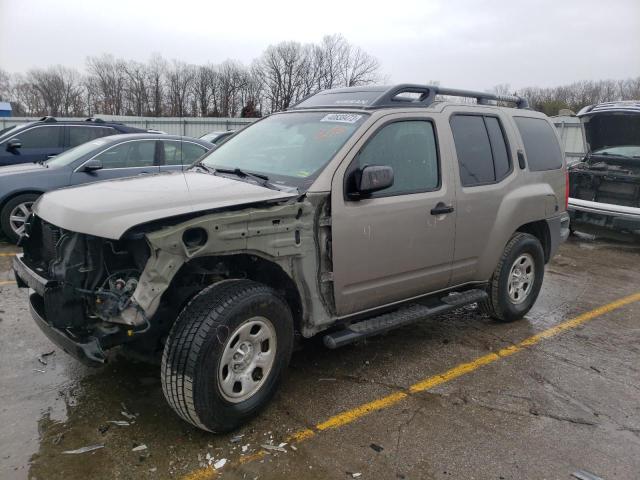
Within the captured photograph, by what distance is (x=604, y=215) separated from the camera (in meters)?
8.63

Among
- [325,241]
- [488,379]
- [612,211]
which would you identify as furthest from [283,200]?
[612,211]

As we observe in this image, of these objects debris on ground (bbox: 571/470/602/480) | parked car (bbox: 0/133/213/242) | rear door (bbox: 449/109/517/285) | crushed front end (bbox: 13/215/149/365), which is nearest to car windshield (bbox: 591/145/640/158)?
rear door (bbox: 449/109/517/285)

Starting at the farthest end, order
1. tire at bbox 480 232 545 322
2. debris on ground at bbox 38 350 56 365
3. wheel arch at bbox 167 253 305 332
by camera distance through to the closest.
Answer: tire at bbox 480 232 545 322 → debris on ground at bbox 38 350 56 365 → wheel arch at bbox 167 253 305 332

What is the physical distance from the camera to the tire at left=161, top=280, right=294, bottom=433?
108 inches

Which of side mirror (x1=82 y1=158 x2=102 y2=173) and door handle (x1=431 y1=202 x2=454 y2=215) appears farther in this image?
side mirror (x1=82 y1=158 x2=102 y2=173)

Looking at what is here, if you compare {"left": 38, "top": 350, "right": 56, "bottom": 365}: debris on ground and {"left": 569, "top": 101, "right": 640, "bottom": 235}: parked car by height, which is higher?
{"left": 569, "top": 101, "right": 640, "bottom": 235}: parked car

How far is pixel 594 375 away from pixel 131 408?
135 inches

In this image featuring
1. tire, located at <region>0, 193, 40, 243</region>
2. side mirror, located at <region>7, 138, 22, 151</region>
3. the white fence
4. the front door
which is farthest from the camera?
the white fence

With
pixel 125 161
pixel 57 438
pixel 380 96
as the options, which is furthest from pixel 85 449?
pixel 125 161

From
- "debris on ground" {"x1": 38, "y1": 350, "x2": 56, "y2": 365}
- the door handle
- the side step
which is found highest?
the door handle

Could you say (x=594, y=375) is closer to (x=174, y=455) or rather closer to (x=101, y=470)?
(x=174, y=455)

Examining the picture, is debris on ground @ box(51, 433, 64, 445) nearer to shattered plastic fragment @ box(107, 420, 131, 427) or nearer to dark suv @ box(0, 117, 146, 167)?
shattered plastic fragment @ box(107, 420, 131, 427)

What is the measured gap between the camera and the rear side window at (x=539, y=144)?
4.89 m

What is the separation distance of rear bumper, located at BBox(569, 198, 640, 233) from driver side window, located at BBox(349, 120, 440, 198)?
6002 millimetres
